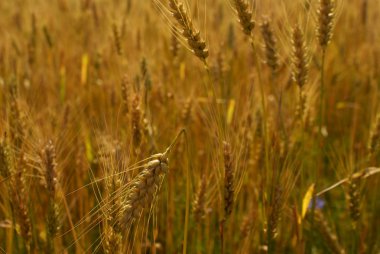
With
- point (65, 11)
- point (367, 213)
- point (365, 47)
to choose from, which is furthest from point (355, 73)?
point (65, 11)

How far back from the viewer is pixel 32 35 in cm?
269

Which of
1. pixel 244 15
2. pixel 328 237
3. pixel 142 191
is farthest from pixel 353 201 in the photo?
pixel 142 191

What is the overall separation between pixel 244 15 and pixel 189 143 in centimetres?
68

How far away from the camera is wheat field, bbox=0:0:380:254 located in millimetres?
1222

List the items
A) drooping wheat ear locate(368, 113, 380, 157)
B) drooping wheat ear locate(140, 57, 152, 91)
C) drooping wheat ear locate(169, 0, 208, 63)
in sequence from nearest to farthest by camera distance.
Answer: drooping wheat ear locate(169, 0, 208, 63)
drooping wheat ear locate(368, 113, 380, 157)
drooping wheat ear locate(140, 57, 152, 91)

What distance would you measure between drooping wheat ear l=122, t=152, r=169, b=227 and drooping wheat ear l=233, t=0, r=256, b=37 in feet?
1.63

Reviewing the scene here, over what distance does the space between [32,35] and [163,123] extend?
102cm

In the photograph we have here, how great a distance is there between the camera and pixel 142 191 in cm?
94

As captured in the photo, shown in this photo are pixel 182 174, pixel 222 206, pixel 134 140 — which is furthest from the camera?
pixel 182 174

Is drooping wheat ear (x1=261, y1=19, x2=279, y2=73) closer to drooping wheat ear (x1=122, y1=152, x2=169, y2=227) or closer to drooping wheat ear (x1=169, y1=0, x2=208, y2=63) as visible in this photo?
drooping wheat ear (x1=169, y1=0, x2=208, y2=63)

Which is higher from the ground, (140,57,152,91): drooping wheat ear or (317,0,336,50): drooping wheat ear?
(317,0,336,50): drooping wheat ear

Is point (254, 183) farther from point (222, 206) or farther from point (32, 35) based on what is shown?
point (32, 35)

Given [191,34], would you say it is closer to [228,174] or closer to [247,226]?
[228,174]

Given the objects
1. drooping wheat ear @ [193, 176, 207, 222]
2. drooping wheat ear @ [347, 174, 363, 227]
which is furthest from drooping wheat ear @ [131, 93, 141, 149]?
drooping wheat ear @ [347, 174, 363, 227]
